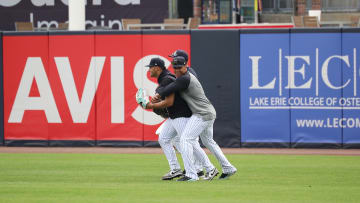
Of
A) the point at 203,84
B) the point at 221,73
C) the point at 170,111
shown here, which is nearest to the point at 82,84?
the point at 203,84

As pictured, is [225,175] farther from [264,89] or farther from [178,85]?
[264,89]

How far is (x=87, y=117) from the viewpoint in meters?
19.8

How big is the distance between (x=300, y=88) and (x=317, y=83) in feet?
1.47

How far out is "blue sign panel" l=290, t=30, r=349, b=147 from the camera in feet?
62.2

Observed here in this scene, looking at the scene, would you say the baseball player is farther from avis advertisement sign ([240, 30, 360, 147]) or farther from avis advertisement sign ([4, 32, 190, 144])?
avis advertisement sign ([4, 32, 190, 144])

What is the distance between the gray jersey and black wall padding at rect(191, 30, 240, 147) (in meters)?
7.88

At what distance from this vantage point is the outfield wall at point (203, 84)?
1898 centimetres

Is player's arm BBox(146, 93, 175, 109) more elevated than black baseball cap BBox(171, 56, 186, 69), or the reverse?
black baseball cap BBox(171, 56, 186, 69)

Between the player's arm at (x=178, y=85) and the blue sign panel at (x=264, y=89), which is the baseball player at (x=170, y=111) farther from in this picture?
the blue sign panel at (x=264, y=89)

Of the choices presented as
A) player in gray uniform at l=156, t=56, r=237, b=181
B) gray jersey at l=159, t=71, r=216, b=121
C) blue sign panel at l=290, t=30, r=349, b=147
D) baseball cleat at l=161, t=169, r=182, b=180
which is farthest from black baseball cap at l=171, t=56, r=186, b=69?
blue sign panel at l=290, t=30, r=349, b=147

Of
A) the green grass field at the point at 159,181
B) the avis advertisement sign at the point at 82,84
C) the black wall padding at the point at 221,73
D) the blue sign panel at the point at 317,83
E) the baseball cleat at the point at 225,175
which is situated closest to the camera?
the green grass field at the point at 159,181

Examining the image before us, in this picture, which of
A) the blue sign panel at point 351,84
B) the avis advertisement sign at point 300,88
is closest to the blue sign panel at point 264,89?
the avis advertisement sign at point 300,88

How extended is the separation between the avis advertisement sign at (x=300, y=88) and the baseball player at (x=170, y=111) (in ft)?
25.2

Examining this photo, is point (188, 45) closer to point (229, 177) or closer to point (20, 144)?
point (20, 144)
